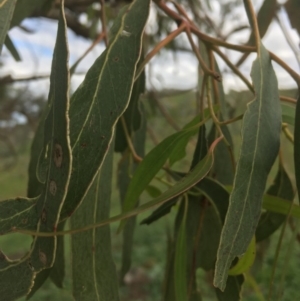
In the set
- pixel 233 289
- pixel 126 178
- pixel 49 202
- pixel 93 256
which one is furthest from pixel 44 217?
pixel 126 178

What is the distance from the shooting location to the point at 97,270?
19.5 inches

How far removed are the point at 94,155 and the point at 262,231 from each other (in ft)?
1.05

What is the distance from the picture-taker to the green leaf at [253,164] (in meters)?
0.38

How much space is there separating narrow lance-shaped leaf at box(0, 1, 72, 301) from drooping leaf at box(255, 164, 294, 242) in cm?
32

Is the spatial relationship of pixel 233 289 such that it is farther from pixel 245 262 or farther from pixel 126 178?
pixel 126 178

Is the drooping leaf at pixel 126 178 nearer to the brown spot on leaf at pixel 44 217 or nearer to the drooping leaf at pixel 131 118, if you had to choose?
the drooping leaf at pixel 131 118

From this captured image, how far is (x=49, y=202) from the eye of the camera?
0.34 m

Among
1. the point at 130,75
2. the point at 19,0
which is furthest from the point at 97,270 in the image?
the point at 19,0

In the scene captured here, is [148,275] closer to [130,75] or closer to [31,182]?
[31,182]

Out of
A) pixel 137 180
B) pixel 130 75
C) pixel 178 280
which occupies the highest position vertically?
pixel 130 75

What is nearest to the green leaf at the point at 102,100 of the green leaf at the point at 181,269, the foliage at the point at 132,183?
the foliage at the point at 132,183

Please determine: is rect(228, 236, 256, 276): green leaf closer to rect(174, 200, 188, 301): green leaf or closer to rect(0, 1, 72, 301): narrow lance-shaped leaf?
rect(174, 200, 188, 301): green leaf

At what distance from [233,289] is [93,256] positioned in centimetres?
16

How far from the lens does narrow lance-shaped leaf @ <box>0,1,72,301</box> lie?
32 centimetres
